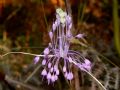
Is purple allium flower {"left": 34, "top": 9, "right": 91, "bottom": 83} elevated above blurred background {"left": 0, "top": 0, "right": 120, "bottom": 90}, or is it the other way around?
purple allium flower {"left": 34, "top": 9, "right": 91, "bottom": 83}

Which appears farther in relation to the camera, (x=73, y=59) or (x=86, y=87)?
(x=86, y=87)

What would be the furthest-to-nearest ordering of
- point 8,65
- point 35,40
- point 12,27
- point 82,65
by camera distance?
1. point 12,27
2. point 35,40
3. point 8,65
4. point 82,65

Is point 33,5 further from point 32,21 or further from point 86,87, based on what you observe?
point 86,87

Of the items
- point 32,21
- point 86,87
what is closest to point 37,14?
point 32,21

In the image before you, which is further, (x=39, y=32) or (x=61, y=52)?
(x=39, y=32)

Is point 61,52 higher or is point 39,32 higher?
point 61,52
